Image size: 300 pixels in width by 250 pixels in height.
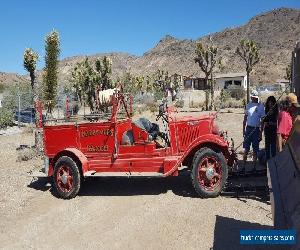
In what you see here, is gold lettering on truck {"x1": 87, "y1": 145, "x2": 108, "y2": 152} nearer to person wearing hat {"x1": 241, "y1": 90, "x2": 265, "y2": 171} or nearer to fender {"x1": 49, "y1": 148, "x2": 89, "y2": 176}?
fender {"x1": 49, "y1": 148, "x2": 89, "y2": 176}

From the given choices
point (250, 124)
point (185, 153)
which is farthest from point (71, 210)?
point (250, 124)

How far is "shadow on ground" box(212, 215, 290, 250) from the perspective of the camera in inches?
233

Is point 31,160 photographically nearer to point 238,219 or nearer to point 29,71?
point 29,71

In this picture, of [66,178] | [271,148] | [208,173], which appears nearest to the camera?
[208,173]

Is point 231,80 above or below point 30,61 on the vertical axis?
above

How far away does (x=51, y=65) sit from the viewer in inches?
634

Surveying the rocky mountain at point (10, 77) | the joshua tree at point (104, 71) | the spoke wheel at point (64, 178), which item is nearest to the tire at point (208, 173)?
the spoke wheel at point (64, 178)

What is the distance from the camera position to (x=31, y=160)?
1331 centimetres

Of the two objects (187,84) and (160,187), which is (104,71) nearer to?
(160,187)

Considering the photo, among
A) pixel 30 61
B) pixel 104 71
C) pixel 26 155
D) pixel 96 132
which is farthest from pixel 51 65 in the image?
pixel 104 71

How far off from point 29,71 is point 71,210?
9.97m

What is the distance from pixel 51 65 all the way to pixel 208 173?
9.65 m

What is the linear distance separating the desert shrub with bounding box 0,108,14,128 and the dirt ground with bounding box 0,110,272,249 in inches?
613

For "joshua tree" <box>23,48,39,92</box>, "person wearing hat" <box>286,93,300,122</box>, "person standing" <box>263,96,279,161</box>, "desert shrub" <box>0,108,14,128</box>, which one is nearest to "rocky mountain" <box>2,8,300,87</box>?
"desert shrub" <box>0,108,14,128</box>
